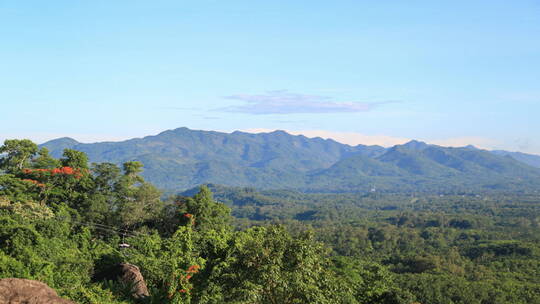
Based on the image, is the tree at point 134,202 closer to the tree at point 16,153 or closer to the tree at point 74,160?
the tree at point 74,160

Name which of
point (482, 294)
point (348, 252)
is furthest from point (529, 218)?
point (482, 294)

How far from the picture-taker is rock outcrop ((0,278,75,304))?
1159 centimetres

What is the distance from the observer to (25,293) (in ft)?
39.1

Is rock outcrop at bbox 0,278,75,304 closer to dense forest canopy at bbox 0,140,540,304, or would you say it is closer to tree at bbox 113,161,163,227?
dense forest canopy at bbox 0,140,540,304

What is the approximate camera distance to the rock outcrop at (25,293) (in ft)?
38.0

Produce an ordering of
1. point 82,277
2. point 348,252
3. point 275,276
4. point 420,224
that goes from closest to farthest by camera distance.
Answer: point 275,276
point 82,277
point 348,252
point 420,224

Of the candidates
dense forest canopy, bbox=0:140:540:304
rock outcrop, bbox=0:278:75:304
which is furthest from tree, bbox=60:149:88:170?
rock outcrop, bbox=0:278:75:304

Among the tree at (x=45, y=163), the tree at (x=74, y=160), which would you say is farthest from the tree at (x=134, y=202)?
the tree at (x=45, y=163)

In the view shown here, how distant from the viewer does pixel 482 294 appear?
1998 inches

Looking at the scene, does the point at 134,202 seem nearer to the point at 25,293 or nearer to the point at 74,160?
the point at 74,160

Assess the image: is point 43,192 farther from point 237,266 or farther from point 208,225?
point 237,266

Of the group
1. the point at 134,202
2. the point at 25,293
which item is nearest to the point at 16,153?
the point at 134,202

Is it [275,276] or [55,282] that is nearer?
[275,276]

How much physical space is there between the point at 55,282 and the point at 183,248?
615 centimetres
